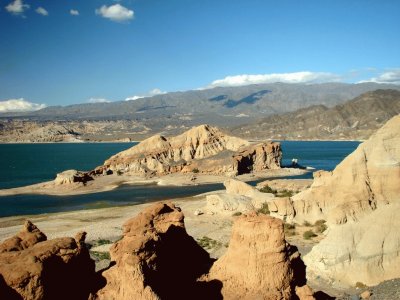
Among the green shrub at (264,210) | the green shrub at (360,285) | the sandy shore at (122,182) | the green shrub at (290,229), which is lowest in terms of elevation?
the sandy shore at (122,182)

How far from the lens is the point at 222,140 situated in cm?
12306

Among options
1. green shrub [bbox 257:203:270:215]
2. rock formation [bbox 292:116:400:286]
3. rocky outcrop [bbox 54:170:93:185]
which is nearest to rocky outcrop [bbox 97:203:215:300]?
rock formation [bbox 292:116:400:286]

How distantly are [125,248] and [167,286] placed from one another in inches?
95.0

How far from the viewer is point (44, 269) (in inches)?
525

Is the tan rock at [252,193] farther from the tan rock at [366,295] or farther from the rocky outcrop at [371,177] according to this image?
the tan rock at [366,295]

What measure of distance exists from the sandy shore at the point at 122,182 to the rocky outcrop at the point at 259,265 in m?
72.4

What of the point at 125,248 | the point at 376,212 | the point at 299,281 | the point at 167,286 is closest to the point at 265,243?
the point at 299,281

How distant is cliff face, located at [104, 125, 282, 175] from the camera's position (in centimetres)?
10825

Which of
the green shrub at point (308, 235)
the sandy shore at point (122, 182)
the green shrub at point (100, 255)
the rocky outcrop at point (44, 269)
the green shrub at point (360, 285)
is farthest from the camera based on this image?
the sandy shore at point (122, 182)

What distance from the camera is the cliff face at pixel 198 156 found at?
4262 inches

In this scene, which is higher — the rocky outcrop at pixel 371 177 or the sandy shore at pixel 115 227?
the rocky outcrop at pixel 371 177

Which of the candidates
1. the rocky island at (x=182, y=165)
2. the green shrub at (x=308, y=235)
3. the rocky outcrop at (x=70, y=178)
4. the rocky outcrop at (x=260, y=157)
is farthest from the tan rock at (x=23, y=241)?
the rocky outcrop at (x=260, y=157)

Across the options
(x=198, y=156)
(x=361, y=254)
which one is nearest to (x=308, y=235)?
(x=361, y=254)

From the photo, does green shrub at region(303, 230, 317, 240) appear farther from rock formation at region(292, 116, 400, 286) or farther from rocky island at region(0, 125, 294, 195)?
rocky island at region(0, 125, 294, 195)
